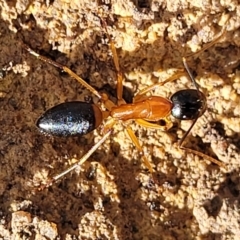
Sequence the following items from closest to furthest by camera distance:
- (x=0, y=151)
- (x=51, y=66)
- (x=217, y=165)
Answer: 1. (x=0, y=151)
2. (x=51, y=66)
3. (x=217, y=165)

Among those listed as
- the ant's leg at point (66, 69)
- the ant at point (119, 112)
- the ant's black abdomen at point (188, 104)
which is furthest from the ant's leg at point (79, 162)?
the ant's black abdomen at point (188, 104)

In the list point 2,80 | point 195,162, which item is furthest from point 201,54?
point 2,80

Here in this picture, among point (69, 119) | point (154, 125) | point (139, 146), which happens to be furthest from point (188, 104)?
point (69, 119)

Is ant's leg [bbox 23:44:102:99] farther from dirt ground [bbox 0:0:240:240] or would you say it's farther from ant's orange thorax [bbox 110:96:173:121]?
ant's orange thorax [bbox 110:96:173:121]

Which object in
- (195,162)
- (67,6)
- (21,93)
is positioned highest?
(67,6)

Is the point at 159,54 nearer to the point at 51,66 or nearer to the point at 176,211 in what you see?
the point at 51,66

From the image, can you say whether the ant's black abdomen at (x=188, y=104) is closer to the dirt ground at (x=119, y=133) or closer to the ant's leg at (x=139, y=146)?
the dirt ground at (x=119, y=133)

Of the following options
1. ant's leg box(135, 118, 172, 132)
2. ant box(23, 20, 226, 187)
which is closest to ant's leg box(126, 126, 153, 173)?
ant box(23, 20, 226, 187)

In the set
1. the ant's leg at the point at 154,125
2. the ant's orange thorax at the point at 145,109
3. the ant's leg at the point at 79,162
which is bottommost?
the ant's leg at the point at 79,162
